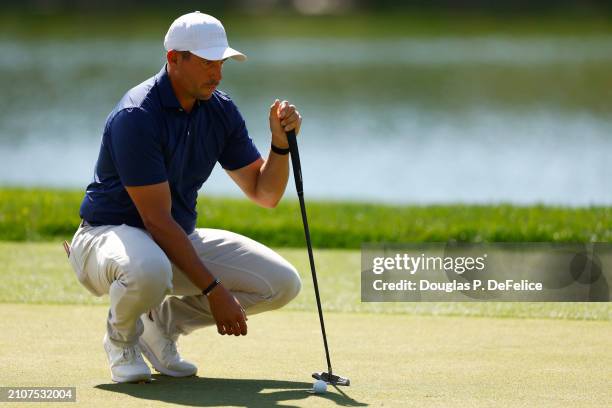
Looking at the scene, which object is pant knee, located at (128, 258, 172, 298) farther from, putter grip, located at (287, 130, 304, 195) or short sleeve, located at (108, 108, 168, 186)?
putter grip, located at (287, 130, 304, 195)

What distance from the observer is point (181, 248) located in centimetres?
366

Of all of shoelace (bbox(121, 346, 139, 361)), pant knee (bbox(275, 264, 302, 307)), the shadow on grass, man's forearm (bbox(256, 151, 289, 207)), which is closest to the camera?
the shadow on grass

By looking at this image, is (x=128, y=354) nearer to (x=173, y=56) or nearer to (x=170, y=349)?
(x=170, y=349)

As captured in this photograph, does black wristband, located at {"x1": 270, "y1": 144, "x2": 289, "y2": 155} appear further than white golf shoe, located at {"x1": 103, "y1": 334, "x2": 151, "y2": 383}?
Yes

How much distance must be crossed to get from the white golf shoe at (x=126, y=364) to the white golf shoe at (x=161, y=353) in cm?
11

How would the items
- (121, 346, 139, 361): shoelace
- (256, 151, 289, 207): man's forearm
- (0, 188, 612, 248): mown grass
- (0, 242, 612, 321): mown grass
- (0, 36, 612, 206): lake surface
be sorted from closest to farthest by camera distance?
(121, 346, 139, 361): shoelace, (256, 151, 289, 207): man's forearm, (0, 242, 612, 321): mown grass, (0, 188, 612, 248): mown grass, (0, 36, 612, 206): lake surface

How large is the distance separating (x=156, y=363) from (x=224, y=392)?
0.44 metres

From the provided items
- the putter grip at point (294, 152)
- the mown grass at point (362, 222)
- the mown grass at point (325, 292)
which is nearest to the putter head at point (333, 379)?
the putter grip at point (294, 152)

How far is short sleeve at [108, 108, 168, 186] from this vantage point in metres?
3.62

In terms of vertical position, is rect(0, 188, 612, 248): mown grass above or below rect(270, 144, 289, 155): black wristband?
below

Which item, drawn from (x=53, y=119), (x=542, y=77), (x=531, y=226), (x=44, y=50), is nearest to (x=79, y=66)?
(x=44, y=50)

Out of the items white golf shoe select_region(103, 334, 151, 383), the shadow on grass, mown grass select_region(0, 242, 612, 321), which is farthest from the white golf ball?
mown grass select_region(0, 242, 612, 321)

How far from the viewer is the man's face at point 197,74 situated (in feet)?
12.3

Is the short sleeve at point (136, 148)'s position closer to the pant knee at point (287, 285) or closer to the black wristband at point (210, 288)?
the black wristband at point (210, 288)
